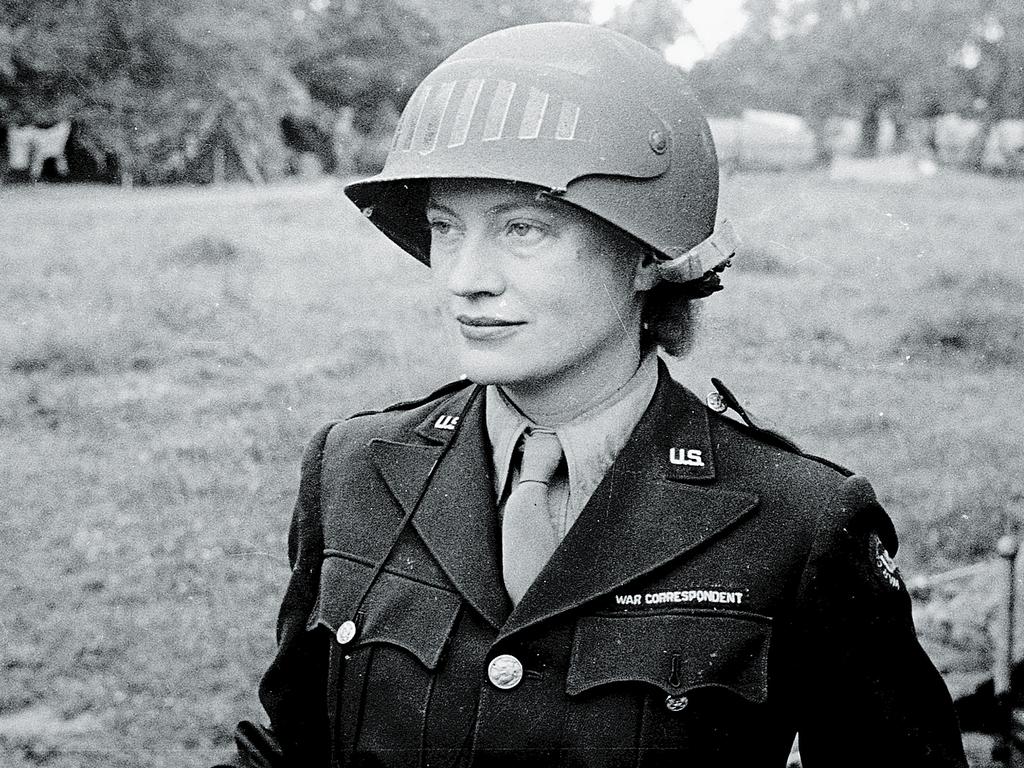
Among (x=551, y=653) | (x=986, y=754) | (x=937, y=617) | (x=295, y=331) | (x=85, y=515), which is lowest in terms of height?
(x=986, y=754)

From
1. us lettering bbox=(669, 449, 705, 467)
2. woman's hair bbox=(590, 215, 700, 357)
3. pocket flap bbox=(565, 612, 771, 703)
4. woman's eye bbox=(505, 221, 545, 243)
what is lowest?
pocket flap bbox=(565, 612, 771, 703)

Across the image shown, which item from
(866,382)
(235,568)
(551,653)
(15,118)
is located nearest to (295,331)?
(235,568)

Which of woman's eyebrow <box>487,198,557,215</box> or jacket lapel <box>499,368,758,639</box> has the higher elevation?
woman's eyebrow <box>487,198,557,215</box>

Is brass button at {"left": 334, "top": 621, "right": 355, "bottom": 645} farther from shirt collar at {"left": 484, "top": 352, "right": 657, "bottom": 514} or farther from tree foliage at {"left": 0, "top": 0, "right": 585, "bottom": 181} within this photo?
tree foliage at {"left": 0, "top": 0, "right": 585, "bottom": 181}

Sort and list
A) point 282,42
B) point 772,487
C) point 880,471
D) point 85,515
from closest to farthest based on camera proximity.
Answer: point 772,487
point 85,515
point 282,42
point 880,471

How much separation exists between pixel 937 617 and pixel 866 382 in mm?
632

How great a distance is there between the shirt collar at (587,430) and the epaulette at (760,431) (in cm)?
18

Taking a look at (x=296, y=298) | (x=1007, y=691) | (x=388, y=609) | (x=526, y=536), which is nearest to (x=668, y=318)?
(x=526, y=536)

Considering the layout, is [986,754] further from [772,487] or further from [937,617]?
[772,487]

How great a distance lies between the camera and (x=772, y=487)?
1.69 metres

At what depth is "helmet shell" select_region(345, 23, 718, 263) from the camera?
5.13ft

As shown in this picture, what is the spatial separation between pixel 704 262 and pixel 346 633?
0.84 meters

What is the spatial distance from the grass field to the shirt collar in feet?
0.76

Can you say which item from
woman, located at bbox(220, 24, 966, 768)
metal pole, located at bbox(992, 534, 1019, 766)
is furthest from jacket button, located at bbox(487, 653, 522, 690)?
metal pole, located at bbox(992, 534, 1019, 766)
